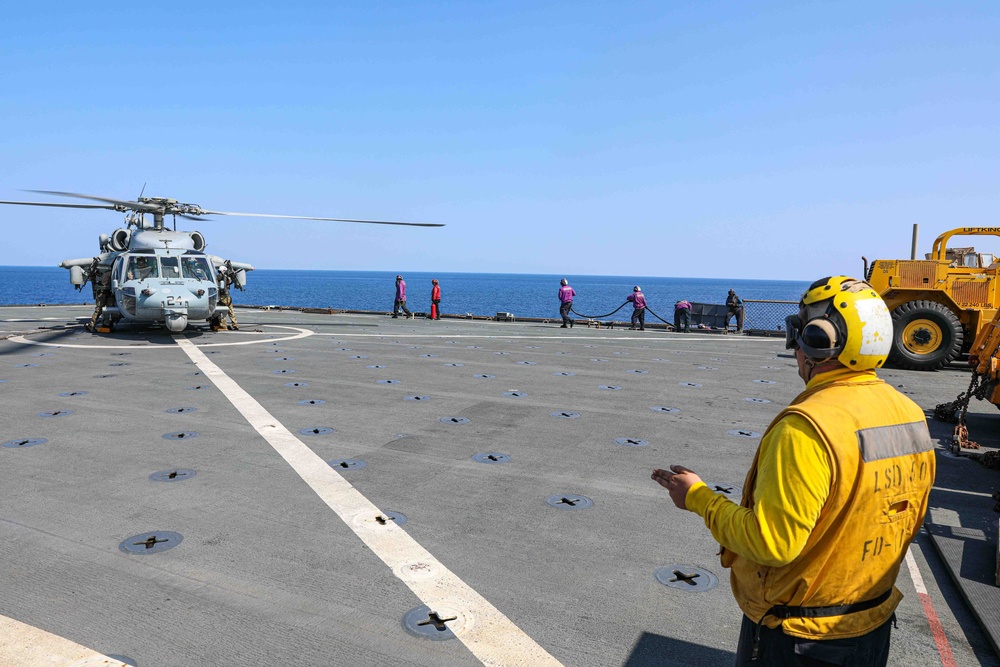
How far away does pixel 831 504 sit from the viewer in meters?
1.85

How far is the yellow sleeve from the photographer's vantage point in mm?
1799

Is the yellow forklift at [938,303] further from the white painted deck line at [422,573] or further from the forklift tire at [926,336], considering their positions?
the white painted deck line at [422,573]

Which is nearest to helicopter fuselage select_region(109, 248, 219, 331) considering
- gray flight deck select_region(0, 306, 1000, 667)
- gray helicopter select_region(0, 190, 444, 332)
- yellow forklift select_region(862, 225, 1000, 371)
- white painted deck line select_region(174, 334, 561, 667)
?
gray helicopter select_region(0, 190, 444, 332)

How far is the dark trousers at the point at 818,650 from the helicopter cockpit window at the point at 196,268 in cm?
1696

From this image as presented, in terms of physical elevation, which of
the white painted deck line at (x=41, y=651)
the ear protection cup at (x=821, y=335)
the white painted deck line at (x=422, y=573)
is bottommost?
the white painted deck line at (x=41, y=651)

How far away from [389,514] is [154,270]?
14.0 metres

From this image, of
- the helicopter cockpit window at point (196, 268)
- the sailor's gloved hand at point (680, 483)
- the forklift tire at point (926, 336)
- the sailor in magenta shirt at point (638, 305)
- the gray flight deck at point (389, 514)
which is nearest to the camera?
the sailor's gloved hand at point (680, 483)

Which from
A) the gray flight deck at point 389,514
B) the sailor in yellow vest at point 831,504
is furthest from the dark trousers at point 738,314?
the sailor in yellow vest at point 831,504

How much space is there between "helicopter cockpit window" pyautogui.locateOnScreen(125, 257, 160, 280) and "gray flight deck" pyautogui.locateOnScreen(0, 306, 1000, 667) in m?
5.42

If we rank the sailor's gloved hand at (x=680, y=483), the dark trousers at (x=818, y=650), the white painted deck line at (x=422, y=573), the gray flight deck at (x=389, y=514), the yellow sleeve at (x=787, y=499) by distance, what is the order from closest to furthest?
the yellow sleeve at (x=787, y=499) → the dark trousers at (x=818, y=650) → the sailor's gloved hand at (x=680, y=483) → the white painted deck line at (x=422, y=573) → the gray flight deck at (x=389, y=514)

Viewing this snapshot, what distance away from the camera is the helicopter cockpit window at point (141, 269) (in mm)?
15688

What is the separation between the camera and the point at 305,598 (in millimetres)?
3602

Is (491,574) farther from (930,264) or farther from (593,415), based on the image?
(930,264)

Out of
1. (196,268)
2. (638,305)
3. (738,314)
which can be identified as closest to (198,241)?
(196,268)
